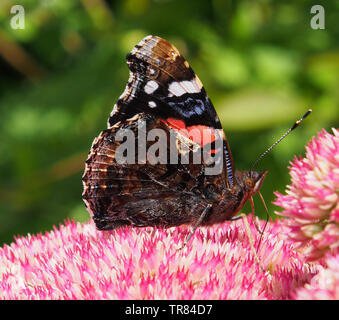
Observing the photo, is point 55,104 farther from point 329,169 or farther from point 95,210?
point 329,169

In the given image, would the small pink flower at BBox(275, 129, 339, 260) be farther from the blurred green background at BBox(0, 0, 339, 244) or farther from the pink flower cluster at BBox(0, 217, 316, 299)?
the blurred green background at BBox(0, 0, 339, 244)

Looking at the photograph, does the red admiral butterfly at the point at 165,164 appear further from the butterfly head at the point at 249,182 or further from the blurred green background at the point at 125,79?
the blurred green background at the point at 125,79

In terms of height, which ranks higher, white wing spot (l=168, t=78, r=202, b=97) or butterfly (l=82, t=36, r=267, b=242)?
white wing spot (l=168, t=78, r=202, b=97)

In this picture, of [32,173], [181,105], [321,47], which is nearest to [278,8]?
[321,47]

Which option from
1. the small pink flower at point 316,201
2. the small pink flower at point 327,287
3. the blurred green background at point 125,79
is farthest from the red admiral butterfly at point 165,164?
the blurred green background at point 125,79

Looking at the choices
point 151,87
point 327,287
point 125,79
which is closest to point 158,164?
point 151,87

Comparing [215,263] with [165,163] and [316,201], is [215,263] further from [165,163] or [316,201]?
[165,163]

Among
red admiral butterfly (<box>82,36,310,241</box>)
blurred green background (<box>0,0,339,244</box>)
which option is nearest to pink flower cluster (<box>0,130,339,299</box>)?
red admiral butterfly (<box>82,36,310,241</box>)
